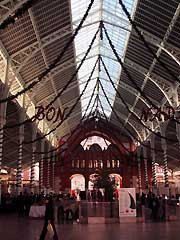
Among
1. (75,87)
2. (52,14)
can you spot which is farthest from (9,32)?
(75,87)

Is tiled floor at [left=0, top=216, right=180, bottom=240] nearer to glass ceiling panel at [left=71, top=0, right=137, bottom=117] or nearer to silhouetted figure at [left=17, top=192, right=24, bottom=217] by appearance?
silhouetted figure at [left=17, top=192, right=24, bottom=217]

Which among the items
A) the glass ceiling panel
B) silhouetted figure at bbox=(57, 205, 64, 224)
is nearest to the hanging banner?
silhouetted figure at bbox=(57, 205, 64, 224)

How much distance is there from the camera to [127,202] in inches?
973

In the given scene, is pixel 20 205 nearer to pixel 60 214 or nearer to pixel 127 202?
pixel 60 214

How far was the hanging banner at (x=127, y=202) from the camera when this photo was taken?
2466cm

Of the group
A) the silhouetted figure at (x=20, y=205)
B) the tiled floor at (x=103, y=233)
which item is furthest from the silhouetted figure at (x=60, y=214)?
the silhouetted figure at (x=20, y=205)

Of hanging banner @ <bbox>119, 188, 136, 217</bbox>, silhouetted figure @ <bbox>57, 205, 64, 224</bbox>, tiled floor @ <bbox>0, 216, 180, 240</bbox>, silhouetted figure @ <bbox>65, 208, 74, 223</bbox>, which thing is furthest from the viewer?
silhouetted figure @ <bbox>65, 208, 74, 223</bbox>

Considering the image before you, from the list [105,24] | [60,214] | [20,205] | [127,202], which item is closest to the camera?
[127,202]

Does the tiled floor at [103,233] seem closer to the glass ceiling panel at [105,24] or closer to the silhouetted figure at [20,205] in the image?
the silhouetted figure at [20,205]

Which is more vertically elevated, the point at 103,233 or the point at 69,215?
the point at 69,215

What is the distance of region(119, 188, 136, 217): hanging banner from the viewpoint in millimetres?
24656

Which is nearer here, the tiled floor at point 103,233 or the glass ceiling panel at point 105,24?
the tiled floor at point 103,233

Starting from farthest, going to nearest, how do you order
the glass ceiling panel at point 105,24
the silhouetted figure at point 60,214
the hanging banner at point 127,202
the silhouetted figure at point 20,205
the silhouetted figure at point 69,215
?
the silhouetted figure at point 20,205, the glass ceiling panel at point 105,24, the silhouetted figure at point 69,215, the silhouetted figure at point 60,214, the hanging banner at point 127,202

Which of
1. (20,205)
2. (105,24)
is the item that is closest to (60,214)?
(20,205)
